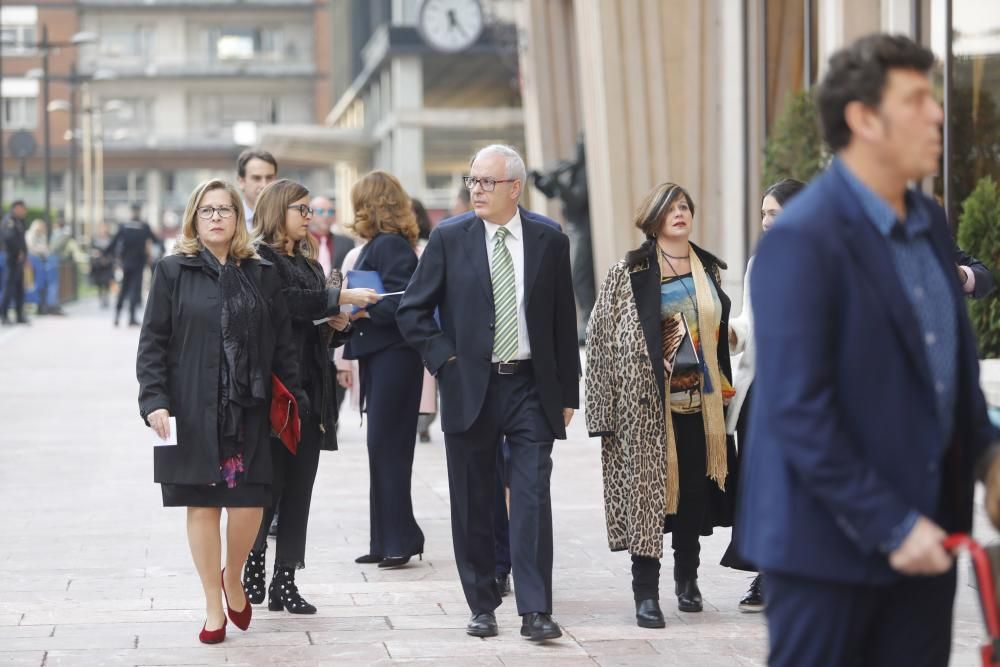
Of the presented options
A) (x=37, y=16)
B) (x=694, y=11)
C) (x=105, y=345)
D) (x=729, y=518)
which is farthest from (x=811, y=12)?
(x=37, y=16)

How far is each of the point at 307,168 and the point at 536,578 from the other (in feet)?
270

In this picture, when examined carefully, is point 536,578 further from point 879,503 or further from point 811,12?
point 811,12

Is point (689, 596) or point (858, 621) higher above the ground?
point (858, 621)

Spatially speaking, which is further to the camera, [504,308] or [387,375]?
[387,375]

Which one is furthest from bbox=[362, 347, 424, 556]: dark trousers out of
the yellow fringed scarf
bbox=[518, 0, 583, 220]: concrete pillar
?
bbox=[518, 0, 583, 220]: concrete pillar

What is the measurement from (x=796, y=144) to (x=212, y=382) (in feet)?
32.0

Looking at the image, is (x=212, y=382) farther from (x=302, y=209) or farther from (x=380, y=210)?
(x=380, y=210)

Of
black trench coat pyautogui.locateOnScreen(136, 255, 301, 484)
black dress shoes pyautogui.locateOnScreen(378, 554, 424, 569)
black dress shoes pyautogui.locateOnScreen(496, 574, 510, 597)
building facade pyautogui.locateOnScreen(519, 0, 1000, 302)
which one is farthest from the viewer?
building facade pyautogui.locateOnScreen(519, 0, 1000, 302)

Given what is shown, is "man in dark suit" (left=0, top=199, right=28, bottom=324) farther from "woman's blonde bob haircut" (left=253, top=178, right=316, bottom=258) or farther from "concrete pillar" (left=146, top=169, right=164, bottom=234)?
"concrete pillar" (left=146, top=169, right=164, bottom=234)

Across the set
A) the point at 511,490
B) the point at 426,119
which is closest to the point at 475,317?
the point at 511,490

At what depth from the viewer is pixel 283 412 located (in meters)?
6.66

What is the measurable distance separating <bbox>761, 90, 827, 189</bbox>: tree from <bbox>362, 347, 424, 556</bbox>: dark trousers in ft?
23.8

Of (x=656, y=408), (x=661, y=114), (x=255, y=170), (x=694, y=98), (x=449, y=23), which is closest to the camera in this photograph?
(x=656, y=408)

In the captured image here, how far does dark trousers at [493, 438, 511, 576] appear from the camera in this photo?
7703 mm
